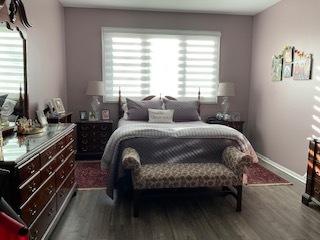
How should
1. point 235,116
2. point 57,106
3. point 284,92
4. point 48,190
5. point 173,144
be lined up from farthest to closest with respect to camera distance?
point 235,116 → point 284,92 → point 57,106 → point 173,144 → point 48,190

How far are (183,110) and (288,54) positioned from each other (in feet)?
6.01

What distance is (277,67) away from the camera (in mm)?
4504

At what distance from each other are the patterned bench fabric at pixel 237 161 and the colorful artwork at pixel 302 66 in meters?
1.60

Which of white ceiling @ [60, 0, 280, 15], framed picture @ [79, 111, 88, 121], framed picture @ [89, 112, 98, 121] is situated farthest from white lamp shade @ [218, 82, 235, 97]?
framed picture @ [79, 111, 88, 121]

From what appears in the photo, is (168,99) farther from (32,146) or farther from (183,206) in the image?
(32,146)

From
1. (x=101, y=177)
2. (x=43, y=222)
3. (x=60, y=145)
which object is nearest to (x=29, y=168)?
(x=43, y=222)

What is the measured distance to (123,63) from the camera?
5121 millimetres

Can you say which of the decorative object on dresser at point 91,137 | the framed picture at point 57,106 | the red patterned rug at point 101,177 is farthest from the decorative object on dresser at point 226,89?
the framed picture at point 57,106

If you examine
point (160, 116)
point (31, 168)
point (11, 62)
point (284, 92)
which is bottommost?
point (31, 168)

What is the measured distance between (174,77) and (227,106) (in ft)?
3.82

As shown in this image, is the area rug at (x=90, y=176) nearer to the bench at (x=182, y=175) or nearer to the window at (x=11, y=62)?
the bench at (x=182, y=175)

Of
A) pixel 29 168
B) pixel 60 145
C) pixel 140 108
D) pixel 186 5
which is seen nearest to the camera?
pixel 29 168

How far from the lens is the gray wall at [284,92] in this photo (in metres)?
3.69

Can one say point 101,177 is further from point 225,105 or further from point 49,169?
point 225,105
